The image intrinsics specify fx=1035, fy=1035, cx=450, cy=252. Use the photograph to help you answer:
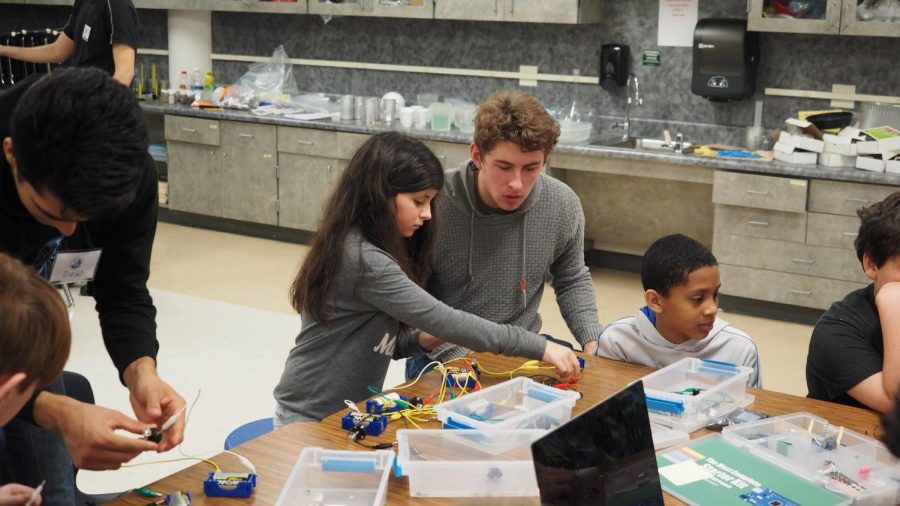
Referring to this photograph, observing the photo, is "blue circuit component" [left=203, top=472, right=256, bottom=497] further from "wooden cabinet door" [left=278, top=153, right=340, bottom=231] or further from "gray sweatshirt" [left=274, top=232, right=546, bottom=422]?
"wooden cabinet door" [left=278, top=153, right=340, bottom=231]

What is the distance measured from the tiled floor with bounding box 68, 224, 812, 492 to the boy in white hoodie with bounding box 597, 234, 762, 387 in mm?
1696

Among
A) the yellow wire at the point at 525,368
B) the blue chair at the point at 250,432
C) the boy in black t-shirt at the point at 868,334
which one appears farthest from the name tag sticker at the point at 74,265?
the boy in black t-shirt at the point at 868,334

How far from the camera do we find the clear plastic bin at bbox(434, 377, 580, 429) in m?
1.98

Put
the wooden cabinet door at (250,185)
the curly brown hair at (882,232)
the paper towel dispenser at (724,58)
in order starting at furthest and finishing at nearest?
the wooden cabinet door at (250,185) < the paper towel dispenser at (724,58) < the curly brown hair at (882,232)

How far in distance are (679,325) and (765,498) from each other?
2.52 ft

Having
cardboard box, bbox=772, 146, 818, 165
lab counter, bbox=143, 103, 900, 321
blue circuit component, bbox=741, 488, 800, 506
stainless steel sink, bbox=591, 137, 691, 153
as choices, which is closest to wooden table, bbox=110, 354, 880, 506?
blue circuit component, bbox=741, 488, 800, 506

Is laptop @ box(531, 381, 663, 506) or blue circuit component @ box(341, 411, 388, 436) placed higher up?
laptop @ box(531, 381, 663, 506)

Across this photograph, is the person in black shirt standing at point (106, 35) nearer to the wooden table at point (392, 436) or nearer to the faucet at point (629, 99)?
the faucet at point (629, 99)

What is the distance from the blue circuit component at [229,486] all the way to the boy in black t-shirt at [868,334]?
4.33ft

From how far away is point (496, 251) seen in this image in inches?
111

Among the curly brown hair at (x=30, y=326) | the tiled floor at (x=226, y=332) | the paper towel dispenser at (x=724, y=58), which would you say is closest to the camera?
the curly brown hair at (x=30, y=326)

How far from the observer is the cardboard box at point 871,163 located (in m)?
4.81

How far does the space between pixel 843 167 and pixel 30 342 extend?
429 cm

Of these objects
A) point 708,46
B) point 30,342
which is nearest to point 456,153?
point 708,46
